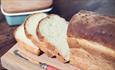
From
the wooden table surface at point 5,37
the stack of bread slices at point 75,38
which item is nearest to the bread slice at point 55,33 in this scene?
the stack of bread slices at point 75,38

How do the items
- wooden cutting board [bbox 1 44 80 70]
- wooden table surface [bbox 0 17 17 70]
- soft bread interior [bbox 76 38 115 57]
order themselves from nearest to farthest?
soft bread interior [bbox 76 38 115 57], wooden cutting board [bbox 1 44 80 70], wooden table surface [bbox 0 17 17 70]

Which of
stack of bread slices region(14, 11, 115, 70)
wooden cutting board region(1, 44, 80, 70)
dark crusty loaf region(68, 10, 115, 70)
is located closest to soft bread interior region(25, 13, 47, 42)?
stack of bread slices region(14, 11, 115, 70)

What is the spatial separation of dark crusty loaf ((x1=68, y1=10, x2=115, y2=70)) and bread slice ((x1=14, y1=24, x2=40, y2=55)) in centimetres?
21

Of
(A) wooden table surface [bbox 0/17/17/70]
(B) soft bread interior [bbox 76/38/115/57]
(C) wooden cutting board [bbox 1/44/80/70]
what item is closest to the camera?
(B) soft bread interior [bbox 76/38/115/57]

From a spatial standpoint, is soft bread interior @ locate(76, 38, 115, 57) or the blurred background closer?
soft bread interior @ locate(76, 38, 115, 57)

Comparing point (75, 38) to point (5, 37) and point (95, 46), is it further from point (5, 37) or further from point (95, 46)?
point (5, 37)

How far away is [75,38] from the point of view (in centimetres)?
115

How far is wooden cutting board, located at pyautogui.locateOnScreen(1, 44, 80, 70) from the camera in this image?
4.09 feet

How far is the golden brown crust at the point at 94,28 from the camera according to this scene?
1.09m

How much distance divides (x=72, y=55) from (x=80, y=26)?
158 millimetres

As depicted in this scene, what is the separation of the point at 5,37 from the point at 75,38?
0.46 metres

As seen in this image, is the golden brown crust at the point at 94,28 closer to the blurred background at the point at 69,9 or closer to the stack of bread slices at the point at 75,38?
the stack of bread slices at the point at 75,38

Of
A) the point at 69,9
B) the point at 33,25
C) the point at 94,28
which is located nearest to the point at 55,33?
the point at 33,25

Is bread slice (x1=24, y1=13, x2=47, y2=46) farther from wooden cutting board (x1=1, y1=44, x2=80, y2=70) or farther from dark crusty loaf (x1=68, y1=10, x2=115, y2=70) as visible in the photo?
dark crusty loaf (x1=68, y1=10, x2=115, y2=70)
